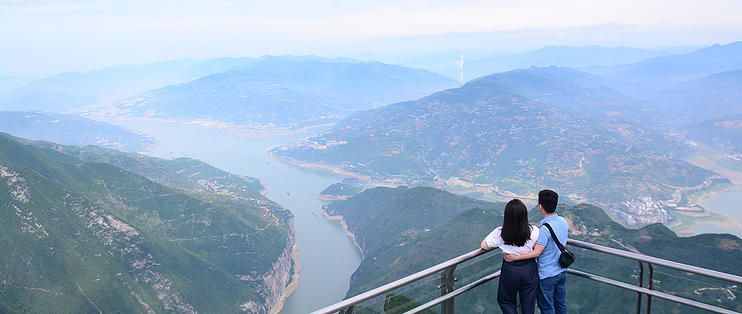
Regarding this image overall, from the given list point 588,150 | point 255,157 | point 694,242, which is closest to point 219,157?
point 255,157

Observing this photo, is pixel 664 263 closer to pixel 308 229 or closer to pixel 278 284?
pixel 278 284

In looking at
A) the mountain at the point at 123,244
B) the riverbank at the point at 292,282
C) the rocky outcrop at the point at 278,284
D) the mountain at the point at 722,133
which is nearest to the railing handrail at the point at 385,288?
the mountain at the point at 123,244

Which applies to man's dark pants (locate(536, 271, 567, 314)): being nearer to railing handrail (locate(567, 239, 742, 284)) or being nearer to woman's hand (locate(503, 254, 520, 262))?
railing handrail (locate(567, 239, 742, 284))

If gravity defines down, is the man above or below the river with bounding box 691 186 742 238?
above

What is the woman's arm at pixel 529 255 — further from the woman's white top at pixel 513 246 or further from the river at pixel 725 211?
the river at pixel 725 211

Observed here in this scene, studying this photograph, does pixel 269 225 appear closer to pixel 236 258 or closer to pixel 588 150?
pixel 236 258

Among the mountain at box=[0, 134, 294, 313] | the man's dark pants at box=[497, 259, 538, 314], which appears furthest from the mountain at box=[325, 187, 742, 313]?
the mountain at box=[0, 134, 294, 313]

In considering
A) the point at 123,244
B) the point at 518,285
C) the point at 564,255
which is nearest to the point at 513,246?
the point at 518,285
